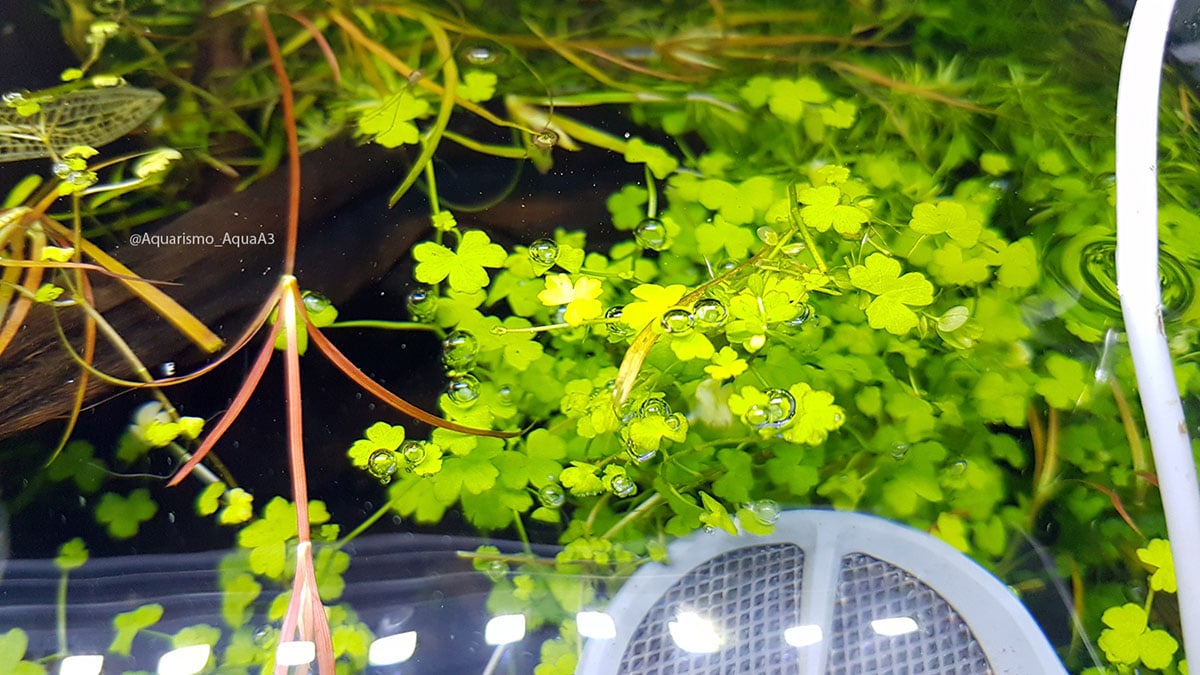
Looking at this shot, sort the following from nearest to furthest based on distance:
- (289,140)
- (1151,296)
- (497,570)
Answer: (1151,296)
(497,570)
(289,140)

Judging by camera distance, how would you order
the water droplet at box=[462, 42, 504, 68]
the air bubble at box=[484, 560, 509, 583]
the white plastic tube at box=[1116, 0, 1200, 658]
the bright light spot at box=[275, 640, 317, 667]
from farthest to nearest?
1. the water droplet at box=[462, 42, 504, 68]
2. the air bubble at box=[484, 560, 509, 583]
3. the bright light spot at box=[275, 640, 317, 667]
4. the white plastic tube at box=[1116, 0, 1200, 658]

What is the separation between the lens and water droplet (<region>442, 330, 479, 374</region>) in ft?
2.93

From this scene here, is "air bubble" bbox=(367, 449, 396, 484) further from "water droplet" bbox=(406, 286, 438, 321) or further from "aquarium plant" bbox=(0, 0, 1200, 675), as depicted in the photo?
"water droplet" bbox=(406, 286, 438, 321)

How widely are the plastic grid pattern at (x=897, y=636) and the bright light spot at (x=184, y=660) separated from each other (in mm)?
650

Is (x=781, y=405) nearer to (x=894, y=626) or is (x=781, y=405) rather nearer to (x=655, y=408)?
(x=655, y=408)

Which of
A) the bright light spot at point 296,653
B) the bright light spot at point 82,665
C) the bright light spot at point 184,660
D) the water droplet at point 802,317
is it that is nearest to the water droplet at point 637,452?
the water droplet at point 802,317

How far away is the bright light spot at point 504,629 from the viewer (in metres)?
0.82

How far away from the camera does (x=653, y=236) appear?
95cm

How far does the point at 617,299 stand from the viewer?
0.91 m

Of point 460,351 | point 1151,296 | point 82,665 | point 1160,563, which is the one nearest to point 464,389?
point 460,351

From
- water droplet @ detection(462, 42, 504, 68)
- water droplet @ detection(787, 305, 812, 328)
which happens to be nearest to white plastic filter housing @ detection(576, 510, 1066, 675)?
water droplet @ detection(787, 305, 812, 328)

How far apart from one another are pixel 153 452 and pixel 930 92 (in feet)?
3.60

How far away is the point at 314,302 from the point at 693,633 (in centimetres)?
58

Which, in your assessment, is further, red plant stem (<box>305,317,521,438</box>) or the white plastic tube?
red plant stem (<box>305,317,521,438</box>)
